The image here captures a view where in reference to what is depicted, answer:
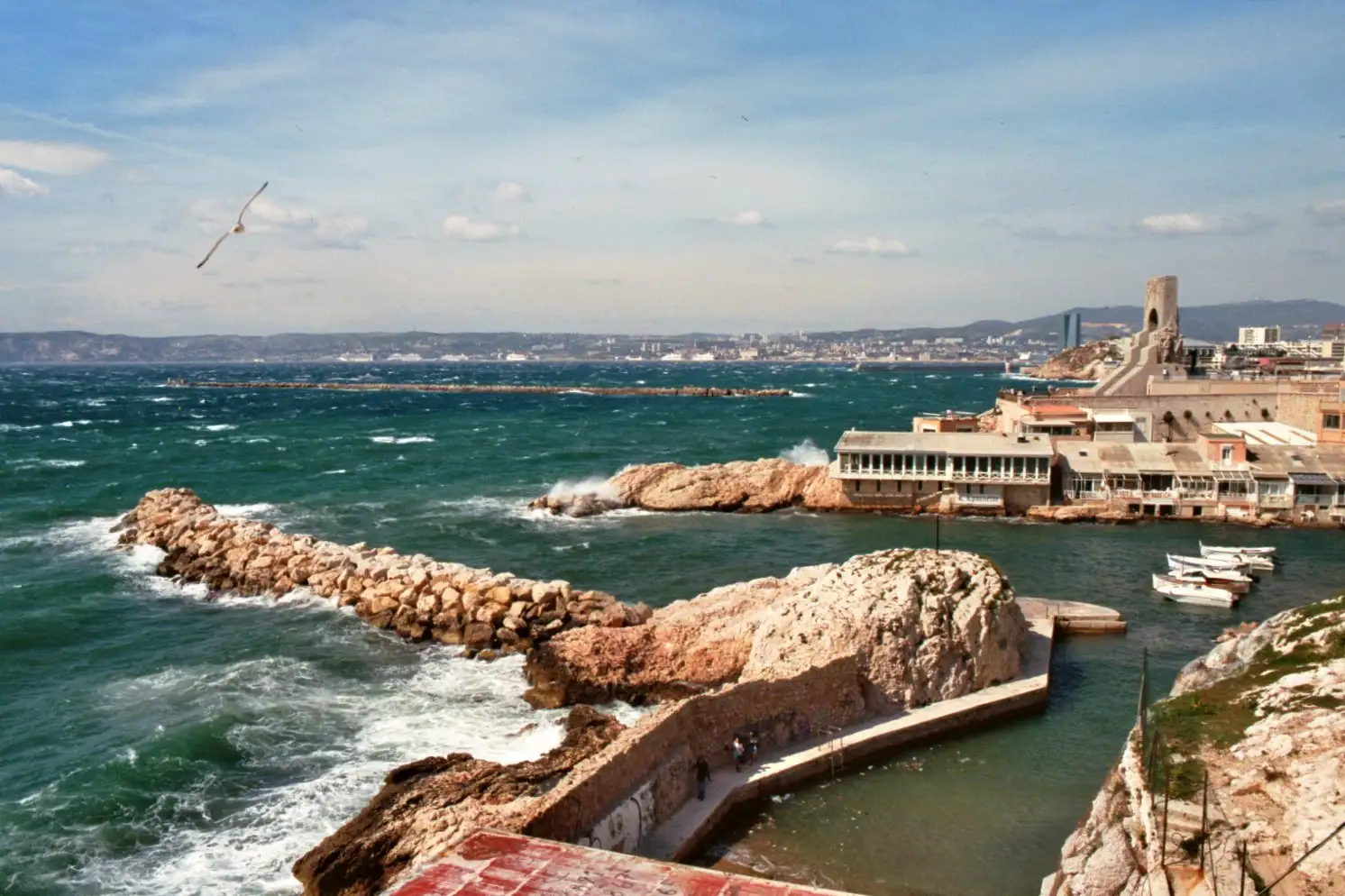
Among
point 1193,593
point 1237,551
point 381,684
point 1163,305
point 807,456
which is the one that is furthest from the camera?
point 1163,305

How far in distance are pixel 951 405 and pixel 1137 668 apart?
109330 mm

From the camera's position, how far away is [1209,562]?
3594 centimetres

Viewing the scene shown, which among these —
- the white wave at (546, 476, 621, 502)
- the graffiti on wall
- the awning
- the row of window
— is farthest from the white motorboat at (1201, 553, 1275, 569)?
the graffiti on wall

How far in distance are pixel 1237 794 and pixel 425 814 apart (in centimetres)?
1227

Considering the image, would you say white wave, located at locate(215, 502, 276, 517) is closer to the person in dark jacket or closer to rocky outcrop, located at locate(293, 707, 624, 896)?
rocky outcrop, located at locate(293, 707, 624, 896)

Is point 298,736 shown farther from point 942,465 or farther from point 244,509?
point 942,465

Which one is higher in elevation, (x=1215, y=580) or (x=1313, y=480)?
(x=1313, y=480)

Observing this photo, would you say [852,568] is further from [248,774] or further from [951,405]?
[951,405]

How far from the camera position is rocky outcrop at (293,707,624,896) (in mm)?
15000

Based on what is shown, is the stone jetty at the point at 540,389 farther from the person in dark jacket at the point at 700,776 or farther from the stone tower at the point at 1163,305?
the person in dark jacket at the point at 700,776

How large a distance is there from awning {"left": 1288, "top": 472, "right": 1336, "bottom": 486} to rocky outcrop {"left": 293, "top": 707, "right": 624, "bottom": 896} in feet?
132

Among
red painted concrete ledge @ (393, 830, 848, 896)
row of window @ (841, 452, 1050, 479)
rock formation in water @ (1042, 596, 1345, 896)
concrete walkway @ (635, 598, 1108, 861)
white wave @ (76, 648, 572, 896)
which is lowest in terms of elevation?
white wave @ (76, 648, 572, 896)

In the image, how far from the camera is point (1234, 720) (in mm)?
15695

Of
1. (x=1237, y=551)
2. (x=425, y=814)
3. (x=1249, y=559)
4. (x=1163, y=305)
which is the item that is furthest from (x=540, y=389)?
(x=425, y=814)
